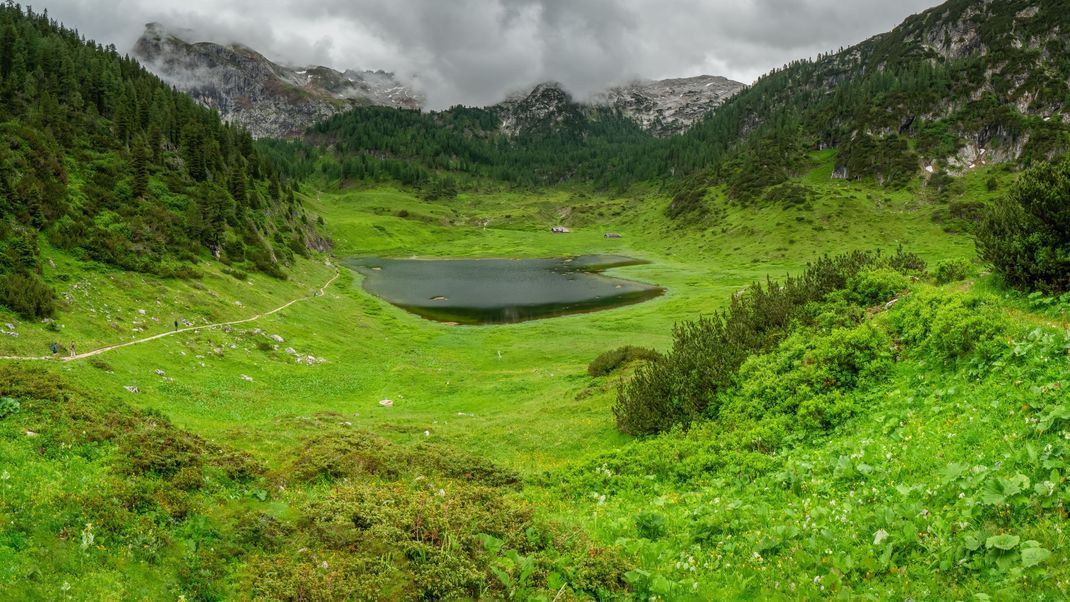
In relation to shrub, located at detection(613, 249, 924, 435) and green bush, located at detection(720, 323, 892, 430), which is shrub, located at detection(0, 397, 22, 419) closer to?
shrub, located at detection(613, 249, 924, 435)

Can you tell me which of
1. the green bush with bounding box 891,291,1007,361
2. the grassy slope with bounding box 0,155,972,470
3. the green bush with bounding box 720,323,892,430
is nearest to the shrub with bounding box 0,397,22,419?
the grassy slope with bounding box 0,155,972,470

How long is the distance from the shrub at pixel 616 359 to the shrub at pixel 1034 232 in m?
21.8

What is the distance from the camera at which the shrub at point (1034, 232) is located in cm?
1709

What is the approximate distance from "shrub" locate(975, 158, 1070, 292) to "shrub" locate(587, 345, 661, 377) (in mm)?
21762

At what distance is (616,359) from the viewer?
3972cm

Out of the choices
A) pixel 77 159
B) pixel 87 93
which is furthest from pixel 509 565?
pixel 87 93

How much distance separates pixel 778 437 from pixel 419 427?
19226 mm

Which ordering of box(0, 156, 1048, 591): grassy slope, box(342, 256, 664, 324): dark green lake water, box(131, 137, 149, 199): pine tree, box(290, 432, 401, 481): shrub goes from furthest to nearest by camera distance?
1. box(342, 256, 664, 324): dark green lake water
2. box(131, 137, 149, 199): pine tree
3. box(0, 156, 1048, 591): grassy slope
4. box(290, 432, 401, 481): shrub

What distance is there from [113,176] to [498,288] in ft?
248

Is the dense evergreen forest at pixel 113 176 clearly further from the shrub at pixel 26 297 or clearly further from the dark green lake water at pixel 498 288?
the dark green lake water at pixel 498 288

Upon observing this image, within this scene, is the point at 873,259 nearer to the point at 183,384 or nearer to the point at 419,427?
the point at 419,427

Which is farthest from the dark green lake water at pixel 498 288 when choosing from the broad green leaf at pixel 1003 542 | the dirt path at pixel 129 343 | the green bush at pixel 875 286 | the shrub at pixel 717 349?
the broad green leaf at pixel 1003 542

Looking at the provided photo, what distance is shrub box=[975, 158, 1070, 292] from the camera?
1709 cm

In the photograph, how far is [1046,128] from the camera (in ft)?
596
